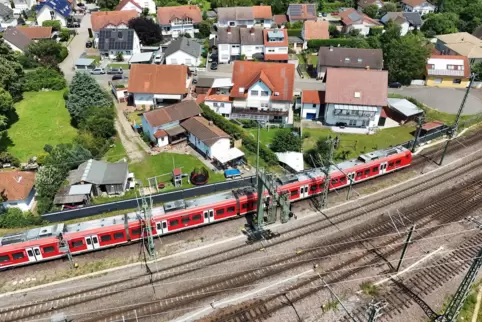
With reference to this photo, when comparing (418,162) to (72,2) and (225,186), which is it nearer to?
(225,186)

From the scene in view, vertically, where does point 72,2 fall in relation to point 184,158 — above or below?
above

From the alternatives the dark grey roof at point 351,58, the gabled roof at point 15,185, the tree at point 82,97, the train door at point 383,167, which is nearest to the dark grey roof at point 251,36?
the dark grey roof at point 351,58

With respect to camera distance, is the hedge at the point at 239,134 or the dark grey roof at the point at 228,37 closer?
the hedge at the point at 239,134

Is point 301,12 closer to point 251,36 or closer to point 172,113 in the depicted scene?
point 251,36

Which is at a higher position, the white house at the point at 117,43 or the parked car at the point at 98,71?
the white house at the point at 117,43

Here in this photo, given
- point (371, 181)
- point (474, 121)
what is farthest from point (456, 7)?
point (371, 181)

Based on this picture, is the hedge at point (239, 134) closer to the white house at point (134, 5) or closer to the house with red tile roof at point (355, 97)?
the house with red tile roof at point (355, 97)

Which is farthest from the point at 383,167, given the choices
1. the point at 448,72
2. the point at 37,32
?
the point at 37,32
